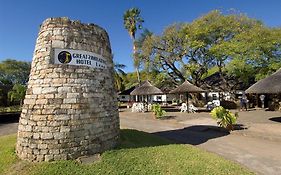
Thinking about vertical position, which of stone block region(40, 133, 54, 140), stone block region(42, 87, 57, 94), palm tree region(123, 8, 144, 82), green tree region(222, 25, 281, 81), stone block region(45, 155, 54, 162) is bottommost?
stone block region(45, 155, 54, 162)

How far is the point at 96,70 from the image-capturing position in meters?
8.42

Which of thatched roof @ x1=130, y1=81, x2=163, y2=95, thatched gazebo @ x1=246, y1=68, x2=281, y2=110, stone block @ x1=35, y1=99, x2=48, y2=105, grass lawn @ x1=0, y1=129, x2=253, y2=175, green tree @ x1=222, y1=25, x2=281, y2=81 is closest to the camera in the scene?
grass lawn @ x1=0, y1=129, x2=253, y2=175

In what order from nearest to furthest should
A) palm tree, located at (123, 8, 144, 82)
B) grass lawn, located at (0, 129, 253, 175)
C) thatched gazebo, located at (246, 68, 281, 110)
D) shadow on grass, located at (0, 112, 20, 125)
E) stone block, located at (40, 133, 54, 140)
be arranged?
grass lawn, located at (0, 129, 253, 175) → stone block, located at (40, 133, 54, 140) → thatched gazebo, located at (246, 68, 281, 110) → shadow on grass, located at (0, 112, 20, 125) → palm tree, located at (123, 8, 144, 82)

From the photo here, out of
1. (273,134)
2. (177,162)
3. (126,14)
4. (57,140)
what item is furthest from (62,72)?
(126,14)

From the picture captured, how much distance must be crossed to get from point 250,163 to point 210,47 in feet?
67.5

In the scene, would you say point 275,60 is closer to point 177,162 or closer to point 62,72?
point 177,162

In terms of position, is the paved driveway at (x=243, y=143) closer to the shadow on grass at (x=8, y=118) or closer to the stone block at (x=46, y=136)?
the stone block at (x=46, y=136)

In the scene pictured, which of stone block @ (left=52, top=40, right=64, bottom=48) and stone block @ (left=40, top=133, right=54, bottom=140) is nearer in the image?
stone block @ (left=40, top=133, right=54, bottom=140)

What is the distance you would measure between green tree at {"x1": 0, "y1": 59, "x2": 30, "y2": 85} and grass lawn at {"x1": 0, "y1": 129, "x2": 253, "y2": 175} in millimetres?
44553

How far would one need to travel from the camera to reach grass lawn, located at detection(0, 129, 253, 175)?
6652 mm

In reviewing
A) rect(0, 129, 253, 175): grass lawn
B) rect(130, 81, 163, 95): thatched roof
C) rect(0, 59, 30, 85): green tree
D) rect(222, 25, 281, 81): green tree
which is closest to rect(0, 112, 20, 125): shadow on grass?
rect(130, 81, 163, 95): thatched roof

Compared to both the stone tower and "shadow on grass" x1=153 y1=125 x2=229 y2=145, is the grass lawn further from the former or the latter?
"shadow on grass" x1=153 y1=125 x2=229 y2=145

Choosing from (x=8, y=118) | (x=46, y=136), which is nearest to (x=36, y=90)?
(x=46, y=136)

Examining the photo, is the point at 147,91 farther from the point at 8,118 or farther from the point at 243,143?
the point at 243,143
